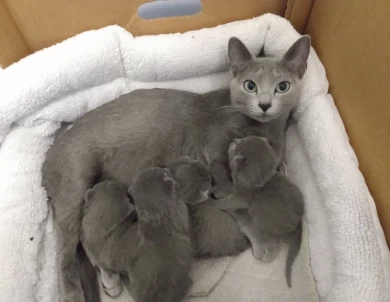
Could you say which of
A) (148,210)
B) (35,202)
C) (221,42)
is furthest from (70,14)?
(148,210)

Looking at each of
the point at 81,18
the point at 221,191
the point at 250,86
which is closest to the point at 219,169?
the point at 221,191

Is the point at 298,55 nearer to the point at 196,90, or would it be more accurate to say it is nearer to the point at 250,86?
the point at 250,86

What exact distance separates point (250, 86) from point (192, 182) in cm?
42

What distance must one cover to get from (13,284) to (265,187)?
2.87ft

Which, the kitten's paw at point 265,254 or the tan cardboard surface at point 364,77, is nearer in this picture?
the tan cardboard surface at point 364,77

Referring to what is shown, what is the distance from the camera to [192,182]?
1.38 m

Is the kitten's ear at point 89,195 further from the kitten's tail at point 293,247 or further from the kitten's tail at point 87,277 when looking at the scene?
the kitten's tail at point 293,247

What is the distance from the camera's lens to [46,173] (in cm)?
150

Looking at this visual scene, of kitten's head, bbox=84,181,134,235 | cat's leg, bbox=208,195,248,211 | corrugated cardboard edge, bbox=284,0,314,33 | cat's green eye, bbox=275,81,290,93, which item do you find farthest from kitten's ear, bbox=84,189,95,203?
corrugated cardboard edge, bbox=284,0,314,33

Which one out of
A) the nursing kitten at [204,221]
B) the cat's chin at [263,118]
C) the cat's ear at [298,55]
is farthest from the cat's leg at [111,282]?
the cat's ear at [298,55]

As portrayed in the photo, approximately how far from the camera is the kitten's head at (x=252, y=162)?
4.49 feet

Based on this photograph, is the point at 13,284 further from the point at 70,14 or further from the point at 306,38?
the point at 306,38

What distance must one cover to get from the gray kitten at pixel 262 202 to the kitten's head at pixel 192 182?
0.09 meters

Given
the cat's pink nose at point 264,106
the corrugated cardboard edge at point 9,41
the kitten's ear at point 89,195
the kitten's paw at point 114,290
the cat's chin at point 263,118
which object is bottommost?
the kitten's paw at point 114,290
